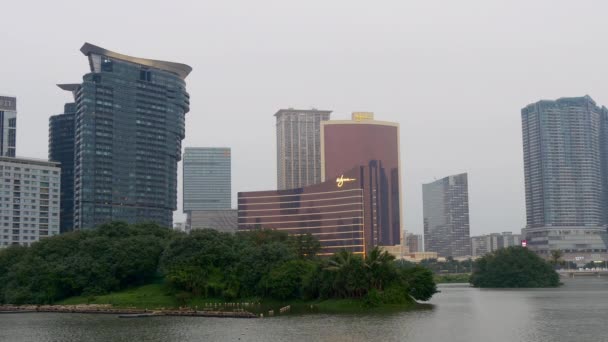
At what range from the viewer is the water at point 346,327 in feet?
254

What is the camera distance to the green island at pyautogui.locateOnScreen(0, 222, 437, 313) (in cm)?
11819

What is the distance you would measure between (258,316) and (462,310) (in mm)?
32087

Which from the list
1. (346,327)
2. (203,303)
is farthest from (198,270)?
(346,327)

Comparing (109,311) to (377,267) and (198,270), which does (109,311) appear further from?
(377,267)

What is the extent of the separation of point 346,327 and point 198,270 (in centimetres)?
4832

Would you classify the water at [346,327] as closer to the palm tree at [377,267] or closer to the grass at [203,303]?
the grass at [203,303]

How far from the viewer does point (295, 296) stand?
12681 centimetres

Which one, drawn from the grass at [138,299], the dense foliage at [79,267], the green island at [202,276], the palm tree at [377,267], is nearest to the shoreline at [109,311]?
the grass at [138,299]

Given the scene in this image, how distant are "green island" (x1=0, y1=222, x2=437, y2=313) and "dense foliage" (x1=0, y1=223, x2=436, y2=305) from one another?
177mm

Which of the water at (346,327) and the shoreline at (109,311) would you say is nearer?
the water at (346,327)

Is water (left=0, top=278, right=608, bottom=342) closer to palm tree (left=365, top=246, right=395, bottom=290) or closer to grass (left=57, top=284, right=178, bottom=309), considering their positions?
palm tree (left=365, top=246, right=395, bottom=290)

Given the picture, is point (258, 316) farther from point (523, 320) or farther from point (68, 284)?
point (68, 284)

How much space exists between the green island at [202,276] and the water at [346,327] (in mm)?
11101

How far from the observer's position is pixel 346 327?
283 ft
